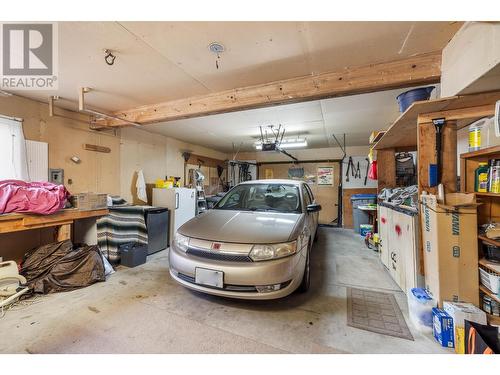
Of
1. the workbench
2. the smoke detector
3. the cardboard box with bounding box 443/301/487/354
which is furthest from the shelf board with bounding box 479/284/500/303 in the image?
the workbench

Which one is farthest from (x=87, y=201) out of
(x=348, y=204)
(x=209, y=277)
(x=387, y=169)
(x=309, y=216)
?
(x=348, y=204)

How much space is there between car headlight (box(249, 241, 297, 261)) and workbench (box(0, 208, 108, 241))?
251cm

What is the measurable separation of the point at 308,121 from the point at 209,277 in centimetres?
343

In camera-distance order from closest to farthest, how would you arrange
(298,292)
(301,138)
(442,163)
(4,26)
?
(4,26) → (442,163) → (298,292) → (301,138)

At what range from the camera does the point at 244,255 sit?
1913 millimetres

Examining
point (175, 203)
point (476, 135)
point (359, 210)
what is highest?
point (476, 135)

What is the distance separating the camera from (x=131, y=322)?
73.5 inches

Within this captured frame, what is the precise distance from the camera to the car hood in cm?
203

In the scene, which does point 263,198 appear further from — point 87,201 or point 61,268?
point 61,268

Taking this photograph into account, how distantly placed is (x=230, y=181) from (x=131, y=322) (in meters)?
6.54

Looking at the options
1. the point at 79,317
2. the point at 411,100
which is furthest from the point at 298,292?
the point at 411,100

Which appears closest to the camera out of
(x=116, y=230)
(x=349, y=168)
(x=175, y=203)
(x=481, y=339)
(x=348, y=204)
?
(x=481, y=339)

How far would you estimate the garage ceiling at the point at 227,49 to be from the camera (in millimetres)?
1584

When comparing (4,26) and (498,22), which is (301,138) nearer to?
(498,22)
